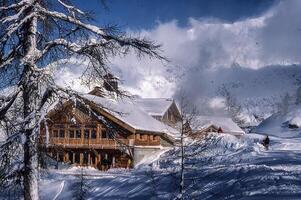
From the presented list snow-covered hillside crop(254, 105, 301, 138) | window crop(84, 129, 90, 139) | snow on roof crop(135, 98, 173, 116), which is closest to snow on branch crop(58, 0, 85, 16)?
window crop(84, 129, 90, 139)

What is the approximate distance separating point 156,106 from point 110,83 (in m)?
51.2

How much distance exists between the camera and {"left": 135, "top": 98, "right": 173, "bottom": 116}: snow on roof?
57781mm

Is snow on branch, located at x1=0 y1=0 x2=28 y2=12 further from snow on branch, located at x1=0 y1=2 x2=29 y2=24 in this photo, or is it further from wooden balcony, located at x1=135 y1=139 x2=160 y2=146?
wooden balcony, located at x1=135 y1=139 x2=160 y2=146

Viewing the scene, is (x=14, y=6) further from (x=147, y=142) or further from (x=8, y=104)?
A: (x=147, y=142)

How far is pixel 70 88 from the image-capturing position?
8.88 metres

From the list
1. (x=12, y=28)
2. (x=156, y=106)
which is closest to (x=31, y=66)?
(x=12, y=28)

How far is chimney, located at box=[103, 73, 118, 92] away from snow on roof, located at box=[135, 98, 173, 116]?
157ft

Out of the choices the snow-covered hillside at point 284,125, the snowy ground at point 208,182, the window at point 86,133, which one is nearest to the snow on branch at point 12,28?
the snowy ground at point 208,182

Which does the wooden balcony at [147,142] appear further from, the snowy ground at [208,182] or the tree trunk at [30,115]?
the tree trunk at [30,115]

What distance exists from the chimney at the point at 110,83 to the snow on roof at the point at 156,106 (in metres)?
48.0

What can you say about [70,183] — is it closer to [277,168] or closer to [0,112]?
[277,168]

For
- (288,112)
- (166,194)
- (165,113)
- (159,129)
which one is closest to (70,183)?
(166,194)

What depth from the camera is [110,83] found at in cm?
920

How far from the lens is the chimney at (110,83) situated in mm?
9047
